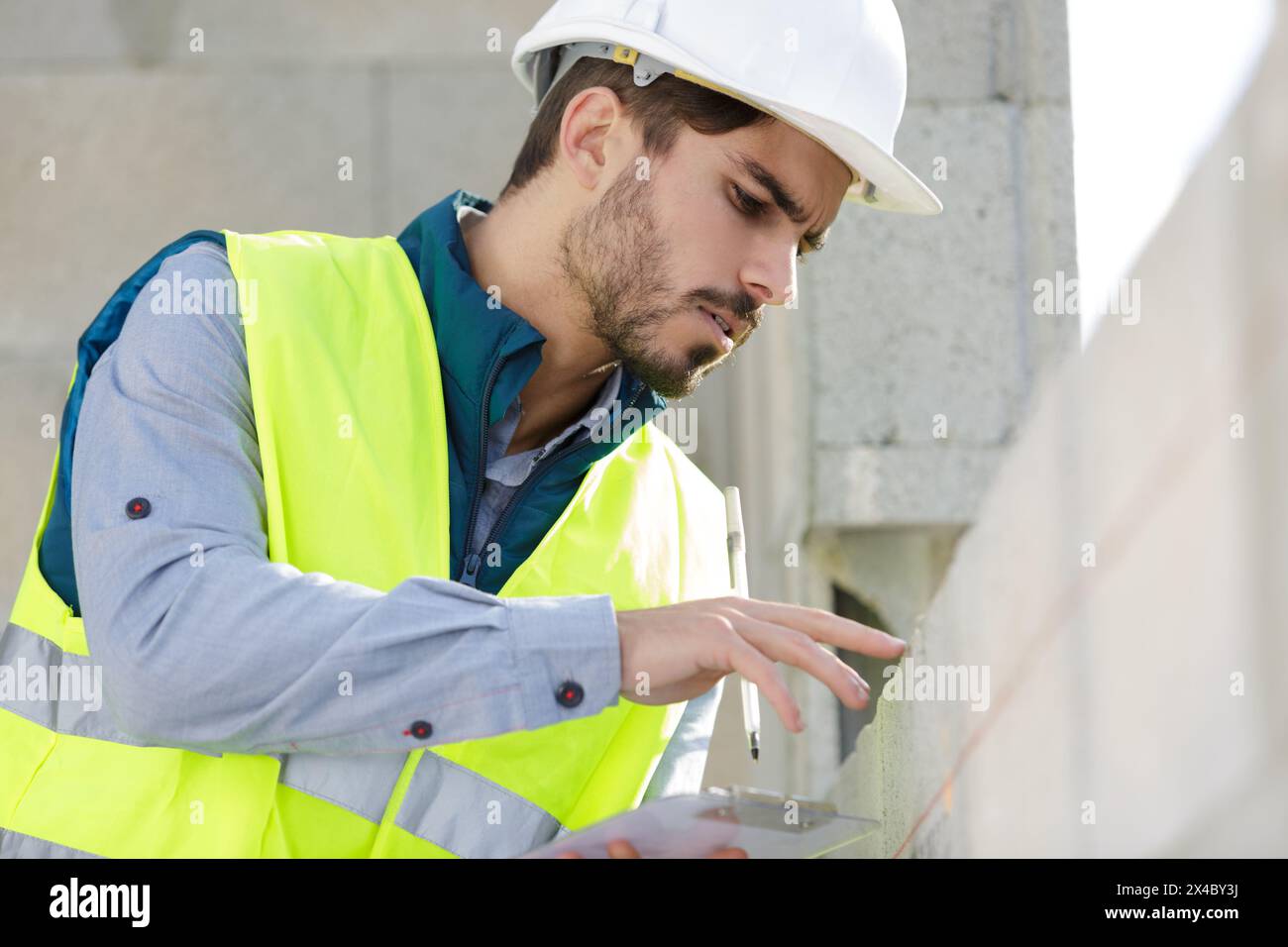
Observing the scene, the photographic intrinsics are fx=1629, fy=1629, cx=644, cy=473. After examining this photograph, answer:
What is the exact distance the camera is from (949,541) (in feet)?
14.8

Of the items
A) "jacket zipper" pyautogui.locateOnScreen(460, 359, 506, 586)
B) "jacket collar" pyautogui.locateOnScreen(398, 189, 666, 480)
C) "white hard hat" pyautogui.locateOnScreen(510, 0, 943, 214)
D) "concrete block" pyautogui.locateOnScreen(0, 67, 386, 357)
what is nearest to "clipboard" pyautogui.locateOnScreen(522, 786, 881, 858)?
"jacket zipper" pyautogui.locateOnScreen(460, 359, 506, 586)

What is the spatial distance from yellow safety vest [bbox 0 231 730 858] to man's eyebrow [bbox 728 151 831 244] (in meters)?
0.57

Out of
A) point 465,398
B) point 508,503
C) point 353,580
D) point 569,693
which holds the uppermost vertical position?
point 465,398

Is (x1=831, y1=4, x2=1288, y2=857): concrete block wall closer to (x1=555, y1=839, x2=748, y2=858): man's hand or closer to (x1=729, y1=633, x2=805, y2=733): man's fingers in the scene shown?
(x1=729, y1=633, x2=805, y2=733): man's fingers

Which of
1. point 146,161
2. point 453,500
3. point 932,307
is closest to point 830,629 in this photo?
point 453,500

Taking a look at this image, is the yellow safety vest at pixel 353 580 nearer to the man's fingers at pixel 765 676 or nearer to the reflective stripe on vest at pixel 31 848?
the reflective stripe on vest at pixel 31 848

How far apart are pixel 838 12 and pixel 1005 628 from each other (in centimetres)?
124

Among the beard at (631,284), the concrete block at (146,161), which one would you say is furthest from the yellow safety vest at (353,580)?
the concrete block at (146,161)

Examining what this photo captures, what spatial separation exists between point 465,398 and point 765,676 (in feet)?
3.08

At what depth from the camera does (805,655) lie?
6.12ft

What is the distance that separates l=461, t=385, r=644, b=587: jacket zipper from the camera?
2611mm

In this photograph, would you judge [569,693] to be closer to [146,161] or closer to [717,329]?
[717,329]
